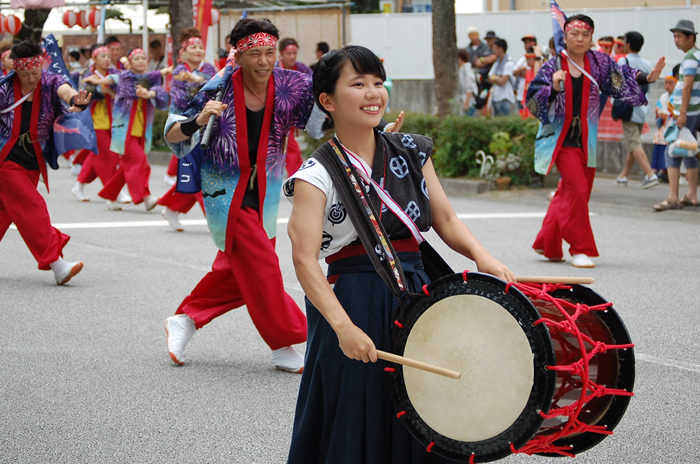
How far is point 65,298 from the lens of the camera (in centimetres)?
621

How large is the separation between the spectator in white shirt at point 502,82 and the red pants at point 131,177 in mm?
6814

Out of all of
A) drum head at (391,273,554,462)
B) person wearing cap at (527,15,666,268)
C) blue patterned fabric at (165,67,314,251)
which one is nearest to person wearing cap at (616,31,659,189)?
person wearing cap at (527,15,666,268)

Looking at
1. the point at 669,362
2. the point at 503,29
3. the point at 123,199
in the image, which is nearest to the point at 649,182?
the point at 123,199

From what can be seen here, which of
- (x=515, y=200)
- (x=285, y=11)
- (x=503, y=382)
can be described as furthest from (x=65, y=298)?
(x=285, y=11)

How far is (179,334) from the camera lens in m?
4.71

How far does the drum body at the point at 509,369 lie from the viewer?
2250 millimetres

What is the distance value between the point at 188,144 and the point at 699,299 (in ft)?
11.9

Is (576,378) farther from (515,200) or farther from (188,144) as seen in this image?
(515,200)

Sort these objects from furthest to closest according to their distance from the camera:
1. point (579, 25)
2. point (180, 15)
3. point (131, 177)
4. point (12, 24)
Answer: point (12, 24) < point (180, 15) < point (131, 177) < point (579, 25)

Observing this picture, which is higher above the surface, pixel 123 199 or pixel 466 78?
pixel 466 78

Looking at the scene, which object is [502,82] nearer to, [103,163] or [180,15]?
[180,15]

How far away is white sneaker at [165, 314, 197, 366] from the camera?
4.66 m

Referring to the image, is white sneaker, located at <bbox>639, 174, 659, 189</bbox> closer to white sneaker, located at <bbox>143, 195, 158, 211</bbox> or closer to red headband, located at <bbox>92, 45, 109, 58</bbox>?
white sneaker, located at <bbox>143, 195, 158, 211</bbox>

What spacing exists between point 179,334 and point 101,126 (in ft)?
23.5
